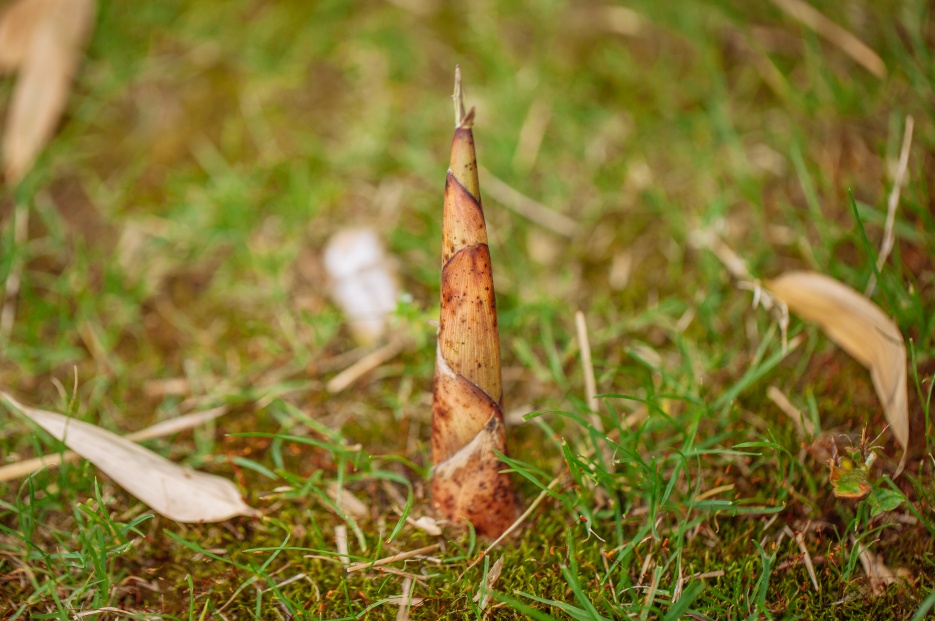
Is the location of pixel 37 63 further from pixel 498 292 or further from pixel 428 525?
pixel 428 525

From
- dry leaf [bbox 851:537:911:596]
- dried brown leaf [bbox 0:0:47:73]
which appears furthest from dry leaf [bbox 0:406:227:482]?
dried brown leaf [bbox 0:0:47:73]

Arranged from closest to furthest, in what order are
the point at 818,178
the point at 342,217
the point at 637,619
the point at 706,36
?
the point at 637,619
the point at 818,178
the point at 342,217
the point at 706,36

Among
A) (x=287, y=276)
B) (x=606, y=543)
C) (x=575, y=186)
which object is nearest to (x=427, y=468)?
(x=606, y=543)

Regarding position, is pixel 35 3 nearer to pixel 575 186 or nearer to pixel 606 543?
pixel 575 186

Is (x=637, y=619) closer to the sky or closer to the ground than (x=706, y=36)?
closer to the ground

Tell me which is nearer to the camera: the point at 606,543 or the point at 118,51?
the point at 606,543

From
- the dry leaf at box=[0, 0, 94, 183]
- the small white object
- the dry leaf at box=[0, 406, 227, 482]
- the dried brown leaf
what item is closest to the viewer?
the dry leaf at box=[0, 406, 227, 482]

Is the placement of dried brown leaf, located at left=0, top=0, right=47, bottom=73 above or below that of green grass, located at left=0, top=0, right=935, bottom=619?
above

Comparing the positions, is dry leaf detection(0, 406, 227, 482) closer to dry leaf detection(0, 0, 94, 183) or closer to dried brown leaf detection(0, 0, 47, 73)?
dry leaf detection(0, 0, 94, 183)
